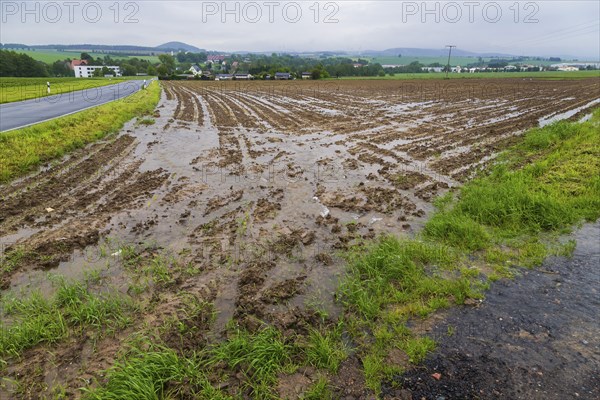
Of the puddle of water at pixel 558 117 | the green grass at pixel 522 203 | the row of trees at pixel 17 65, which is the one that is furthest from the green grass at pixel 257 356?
the row of trees at pixel 17 65

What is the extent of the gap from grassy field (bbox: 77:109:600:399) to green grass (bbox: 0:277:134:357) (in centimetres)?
64

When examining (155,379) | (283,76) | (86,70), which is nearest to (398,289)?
(155,379)

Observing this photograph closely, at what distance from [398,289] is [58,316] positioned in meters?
4.32

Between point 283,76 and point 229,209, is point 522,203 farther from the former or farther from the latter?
point 283,76

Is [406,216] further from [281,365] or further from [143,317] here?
[143,317]

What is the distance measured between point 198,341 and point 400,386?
7.08ft

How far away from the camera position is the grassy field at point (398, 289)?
10.8ft

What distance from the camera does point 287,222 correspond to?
6.67 m

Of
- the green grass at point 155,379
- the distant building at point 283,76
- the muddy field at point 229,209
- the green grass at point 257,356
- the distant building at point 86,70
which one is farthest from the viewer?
the distant building at point 86,70

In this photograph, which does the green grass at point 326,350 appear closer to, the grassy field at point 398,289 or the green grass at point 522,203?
the grassy field at point 398,289

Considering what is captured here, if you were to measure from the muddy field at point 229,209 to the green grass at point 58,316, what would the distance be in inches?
7.1

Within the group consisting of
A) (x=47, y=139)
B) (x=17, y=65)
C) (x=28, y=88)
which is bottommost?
(x=47, y=139)

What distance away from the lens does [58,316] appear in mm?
4062

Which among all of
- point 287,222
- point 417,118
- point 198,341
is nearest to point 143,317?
point 198,341
